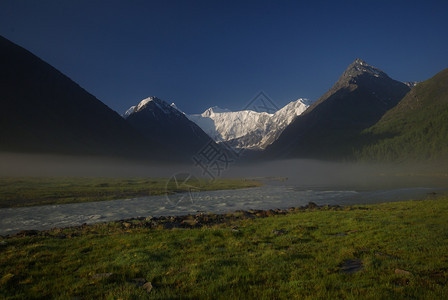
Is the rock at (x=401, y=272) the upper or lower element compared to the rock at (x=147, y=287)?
upper

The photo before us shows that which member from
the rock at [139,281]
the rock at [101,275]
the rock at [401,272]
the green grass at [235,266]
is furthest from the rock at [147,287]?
the rock at [401,272]

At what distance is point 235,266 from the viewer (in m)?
12.7

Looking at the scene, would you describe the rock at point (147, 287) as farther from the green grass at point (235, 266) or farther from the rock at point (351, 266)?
the rock at point (351, 266)

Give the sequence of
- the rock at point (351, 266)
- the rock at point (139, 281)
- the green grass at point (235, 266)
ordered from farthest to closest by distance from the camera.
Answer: the rock at point (351, 266) → the rock at point (139, 281) → the green grass at point (235, 266)

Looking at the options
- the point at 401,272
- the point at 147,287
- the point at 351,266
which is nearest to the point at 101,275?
the point at 147,287

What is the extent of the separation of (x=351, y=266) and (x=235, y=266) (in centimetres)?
603

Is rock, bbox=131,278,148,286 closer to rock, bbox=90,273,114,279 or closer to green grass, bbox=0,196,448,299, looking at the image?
green grass, bbox=0,196,448,299

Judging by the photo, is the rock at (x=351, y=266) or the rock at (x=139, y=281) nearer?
the rock at (x=139, y=281)

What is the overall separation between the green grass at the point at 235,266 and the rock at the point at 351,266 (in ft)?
1.04

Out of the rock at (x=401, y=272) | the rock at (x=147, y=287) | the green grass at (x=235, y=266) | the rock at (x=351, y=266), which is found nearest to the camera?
the green grass at (x=235, y=266)

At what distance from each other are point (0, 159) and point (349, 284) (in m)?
248

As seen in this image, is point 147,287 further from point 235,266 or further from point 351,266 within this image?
point 351,266

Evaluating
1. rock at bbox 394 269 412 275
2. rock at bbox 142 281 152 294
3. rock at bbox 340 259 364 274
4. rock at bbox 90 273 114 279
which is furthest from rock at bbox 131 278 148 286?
rock at bbox 394 269 412 275

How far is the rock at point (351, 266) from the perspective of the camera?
472 inches
